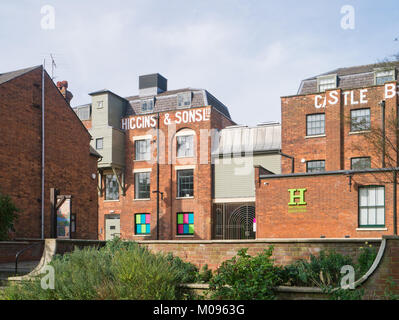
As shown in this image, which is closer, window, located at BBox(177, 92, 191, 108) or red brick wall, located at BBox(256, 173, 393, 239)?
red brick wall, located at BBox(256, 173, 393, 239)

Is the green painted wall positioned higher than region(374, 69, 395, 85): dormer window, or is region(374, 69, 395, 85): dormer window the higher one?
region(374, 69, 395, 85): dormer window

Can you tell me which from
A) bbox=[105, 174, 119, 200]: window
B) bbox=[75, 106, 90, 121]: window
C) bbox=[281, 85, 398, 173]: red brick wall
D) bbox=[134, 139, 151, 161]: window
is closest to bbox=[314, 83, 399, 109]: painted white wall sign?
bbox=[281, 85, 398, 173]: red brick wall

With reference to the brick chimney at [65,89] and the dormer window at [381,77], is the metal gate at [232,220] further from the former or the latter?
the brick chimney at [65,89]

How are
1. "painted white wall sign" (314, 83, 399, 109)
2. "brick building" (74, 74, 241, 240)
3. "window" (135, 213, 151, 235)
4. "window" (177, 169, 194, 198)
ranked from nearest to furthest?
"painted white wall sign" (314, 83, 399, 109), "brick building" (74, 74, 241, 240), "window" (177, 169, 194, 198), "window" (135, 213, 151, 235)

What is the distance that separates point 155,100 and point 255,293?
3120cm

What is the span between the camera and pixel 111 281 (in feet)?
28.0

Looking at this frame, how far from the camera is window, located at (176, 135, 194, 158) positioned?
3466 centimetres

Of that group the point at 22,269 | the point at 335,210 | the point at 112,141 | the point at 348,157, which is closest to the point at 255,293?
the point at 22,269

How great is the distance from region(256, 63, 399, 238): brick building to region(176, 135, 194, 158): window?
816 cm

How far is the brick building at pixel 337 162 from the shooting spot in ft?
66.6

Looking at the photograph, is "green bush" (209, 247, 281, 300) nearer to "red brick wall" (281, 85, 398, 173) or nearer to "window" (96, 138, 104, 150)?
"red brick wall" (281, 85, 398, 173)

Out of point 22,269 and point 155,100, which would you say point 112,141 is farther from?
point 22,269

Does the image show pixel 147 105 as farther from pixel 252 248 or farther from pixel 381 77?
pixel 252 248

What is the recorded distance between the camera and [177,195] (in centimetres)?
3447
